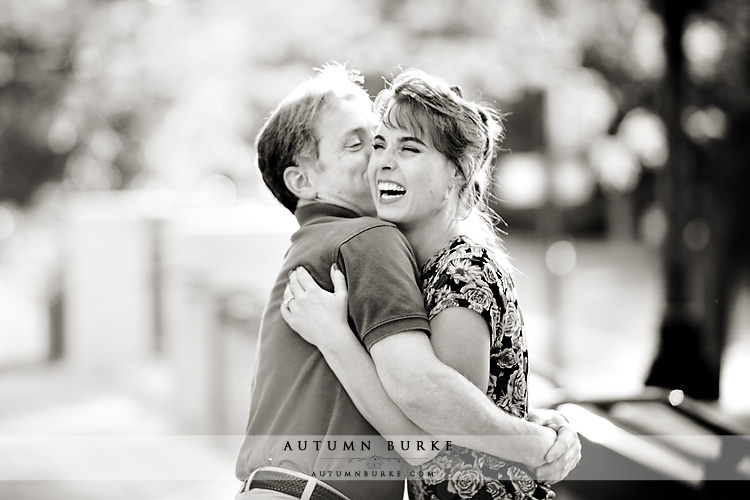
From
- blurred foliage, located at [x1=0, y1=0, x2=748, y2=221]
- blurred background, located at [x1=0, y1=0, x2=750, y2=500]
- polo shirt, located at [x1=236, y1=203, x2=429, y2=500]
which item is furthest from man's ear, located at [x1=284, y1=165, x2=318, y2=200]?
blurred foliage, located at [x1=0, y1=0, x2=748, y2=221]

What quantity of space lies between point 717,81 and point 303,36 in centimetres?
347

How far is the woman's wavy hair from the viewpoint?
2242mm

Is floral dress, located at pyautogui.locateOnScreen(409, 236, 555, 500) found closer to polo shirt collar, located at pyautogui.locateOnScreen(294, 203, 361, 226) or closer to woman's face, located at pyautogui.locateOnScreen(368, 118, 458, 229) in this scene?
woman's face, located at pyautogui.locateOnScreen(368, 118, 458, 229)

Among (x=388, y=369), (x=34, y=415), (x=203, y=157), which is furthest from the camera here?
(x=203, y=157)

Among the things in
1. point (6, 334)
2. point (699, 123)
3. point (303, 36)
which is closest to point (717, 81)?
point (699, 123)

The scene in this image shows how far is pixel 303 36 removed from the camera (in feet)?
25.4

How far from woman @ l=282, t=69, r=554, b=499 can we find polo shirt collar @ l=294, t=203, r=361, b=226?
0.37ft

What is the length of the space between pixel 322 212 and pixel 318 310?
309 millimetres

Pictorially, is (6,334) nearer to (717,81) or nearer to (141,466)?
(141,466)

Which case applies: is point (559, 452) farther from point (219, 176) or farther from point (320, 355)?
point (219, 176)

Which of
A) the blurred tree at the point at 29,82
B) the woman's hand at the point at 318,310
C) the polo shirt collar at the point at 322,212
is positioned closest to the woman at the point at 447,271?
the woman's hand at the point at 318,310

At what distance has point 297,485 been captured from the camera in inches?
84.8

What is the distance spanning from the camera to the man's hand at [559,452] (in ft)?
7.43

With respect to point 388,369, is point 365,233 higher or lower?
higher
